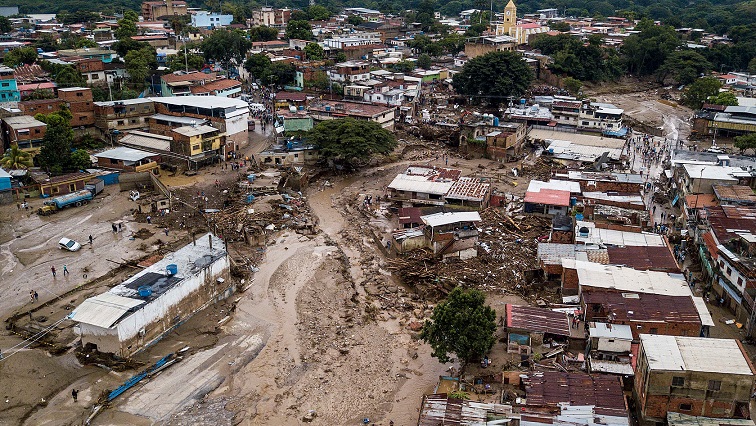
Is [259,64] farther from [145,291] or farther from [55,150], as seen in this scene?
[145,291]

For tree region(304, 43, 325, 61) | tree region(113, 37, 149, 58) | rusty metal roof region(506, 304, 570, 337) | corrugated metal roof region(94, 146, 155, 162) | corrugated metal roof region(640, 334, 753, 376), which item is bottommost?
rusty metal roof region(506, 304, 570, 337)

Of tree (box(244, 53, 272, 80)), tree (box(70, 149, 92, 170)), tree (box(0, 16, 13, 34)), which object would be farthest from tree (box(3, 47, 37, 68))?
tree (box(70, 149, 92, 170))

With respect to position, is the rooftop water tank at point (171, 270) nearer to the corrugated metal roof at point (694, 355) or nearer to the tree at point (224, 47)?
the corrugated metal roof at point (694, 355)

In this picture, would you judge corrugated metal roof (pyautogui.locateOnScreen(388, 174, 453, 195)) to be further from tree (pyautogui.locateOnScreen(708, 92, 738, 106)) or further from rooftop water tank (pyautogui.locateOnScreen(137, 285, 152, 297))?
tree (pyautogui.locateOnScreen(708, 92, 738, 106))

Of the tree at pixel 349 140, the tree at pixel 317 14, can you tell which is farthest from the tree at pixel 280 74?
the tree at pixel 317 14

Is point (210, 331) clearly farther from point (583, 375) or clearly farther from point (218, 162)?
point (218, 162)

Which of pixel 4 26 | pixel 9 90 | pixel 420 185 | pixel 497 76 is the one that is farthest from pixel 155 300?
pixel 4 26
